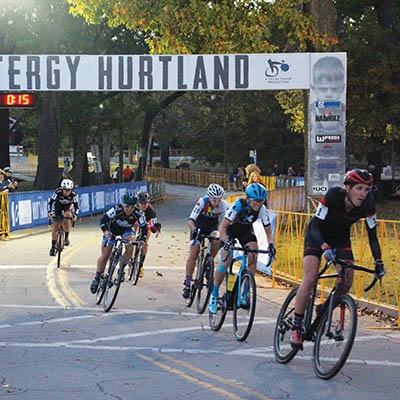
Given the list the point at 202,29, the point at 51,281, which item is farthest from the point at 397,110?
the point at 51,281

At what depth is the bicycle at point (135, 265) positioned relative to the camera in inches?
593

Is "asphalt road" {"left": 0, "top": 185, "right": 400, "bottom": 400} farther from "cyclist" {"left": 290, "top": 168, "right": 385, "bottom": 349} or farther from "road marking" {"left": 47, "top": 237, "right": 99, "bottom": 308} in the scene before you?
"cyclist" {"left": 290, "top": 168, "right": 385, "bottom": 349}

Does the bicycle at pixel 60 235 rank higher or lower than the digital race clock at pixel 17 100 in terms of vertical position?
lower

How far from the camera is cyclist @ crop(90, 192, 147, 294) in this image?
1266 cm

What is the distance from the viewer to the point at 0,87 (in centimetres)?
2231

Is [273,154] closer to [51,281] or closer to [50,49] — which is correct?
[50,49]

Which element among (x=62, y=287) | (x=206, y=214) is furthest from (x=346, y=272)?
(x=62, y=287)

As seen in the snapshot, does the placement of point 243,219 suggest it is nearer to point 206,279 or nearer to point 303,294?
point 206,279

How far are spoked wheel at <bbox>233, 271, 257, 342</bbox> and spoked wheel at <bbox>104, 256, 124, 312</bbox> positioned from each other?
2.39m

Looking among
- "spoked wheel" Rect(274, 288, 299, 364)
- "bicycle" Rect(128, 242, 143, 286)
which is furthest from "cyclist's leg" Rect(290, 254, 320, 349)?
"bicycle" Rect(128, 242, 143, 286)

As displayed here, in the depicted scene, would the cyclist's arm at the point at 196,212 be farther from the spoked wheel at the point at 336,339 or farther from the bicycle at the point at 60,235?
the bicycle at the point at 60,235

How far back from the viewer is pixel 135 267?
1530 centimetres

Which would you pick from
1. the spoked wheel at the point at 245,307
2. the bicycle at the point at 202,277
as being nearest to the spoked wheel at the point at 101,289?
the bicycle at the point at 202,277

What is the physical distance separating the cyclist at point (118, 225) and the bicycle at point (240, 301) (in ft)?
7.91
